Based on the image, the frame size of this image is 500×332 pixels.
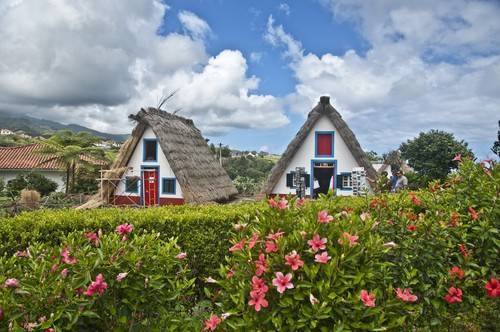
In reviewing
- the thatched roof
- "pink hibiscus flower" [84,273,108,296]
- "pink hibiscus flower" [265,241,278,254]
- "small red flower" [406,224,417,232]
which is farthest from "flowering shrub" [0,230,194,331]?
the thatched roof

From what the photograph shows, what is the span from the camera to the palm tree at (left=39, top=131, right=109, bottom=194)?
800 inches

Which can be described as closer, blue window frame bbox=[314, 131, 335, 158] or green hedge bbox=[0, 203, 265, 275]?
green hedge bbox=[0, 203, 265, 275]

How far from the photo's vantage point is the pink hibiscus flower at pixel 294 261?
7.52 ft

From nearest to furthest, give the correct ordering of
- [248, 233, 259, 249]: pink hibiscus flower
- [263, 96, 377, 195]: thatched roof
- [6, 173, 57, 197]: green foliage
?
[248, 233, 259, 249]: pink hibiscus flower < [263, 96, 377, 195]: thatched roof < [6, 173, 57, 197]: green foliage

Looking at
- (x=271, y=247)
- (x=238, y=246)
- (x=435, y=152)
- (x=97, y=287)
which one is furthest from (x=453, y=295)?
(x=435, y=152)

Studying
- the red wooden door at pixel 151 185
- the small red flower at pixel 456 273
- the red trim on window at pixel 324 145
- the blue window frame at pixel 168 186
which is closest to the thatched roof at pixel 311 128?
the red trim on window at pixel 324 145

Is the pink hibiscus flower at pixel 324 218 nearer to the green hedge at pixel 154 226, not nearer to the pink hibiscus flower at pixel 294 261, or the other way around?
the pink hibiscus flower at pixel 294 261

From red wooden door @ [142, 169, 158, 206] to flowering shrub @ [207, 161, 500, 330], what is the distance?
14599 millimetres

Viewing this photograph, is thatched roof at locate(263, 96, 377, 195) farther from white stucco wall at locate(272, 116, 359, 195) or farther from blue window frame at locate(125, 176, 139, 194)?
blue window frame at locate(125, 176, 139, 194)

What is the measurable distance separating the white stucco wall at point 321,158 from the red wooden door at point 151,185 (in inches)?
217

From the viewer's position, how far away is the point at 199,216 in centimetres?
646

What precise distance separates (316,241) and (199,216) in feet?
14.1

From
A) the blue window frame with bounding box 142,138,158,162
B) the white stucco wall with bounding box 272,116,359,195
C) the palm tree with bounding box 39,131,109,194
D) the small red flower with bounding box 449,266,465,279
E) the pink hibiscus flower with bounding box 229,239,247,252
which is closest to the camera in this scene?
the pink hibiscus flower with bounding box 229,239,247,252

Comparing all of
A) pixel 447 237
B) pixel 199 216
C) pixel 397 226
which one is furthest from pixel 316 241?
pixel 199 216
